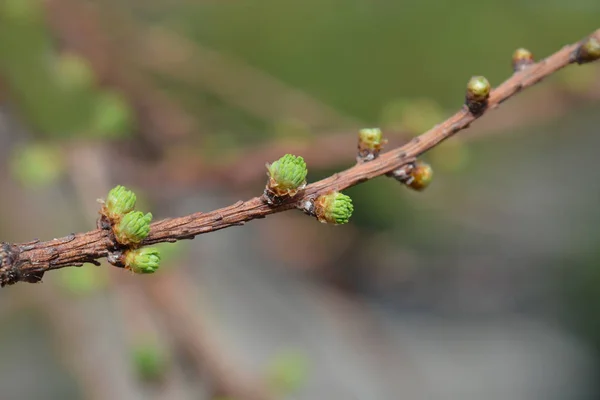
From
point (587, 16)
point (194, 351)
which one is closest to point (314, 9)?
point (587, 16)

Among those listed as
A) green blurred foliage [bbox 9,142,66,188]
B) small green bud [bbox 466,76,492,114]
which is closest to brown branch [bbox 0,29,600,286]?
small green bud [bbox 466,76,492,114]

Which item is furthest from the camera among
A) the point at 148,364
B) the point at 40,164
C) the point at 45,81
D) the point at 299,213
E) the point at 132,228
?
the point at 299,213

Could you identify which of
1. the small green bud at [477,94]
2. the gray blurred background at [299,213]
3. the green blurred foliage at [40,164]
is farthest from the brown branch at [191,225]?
the green blurred foliage at [40,164]

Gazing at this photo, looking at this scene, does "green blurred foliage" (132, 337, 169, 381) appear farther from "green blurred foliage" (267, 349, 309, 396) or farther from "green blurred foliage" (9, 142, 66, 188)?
"green blurred foliage" (9, 142, 66, 188)

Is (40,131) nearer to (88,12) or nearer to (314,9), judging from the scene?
(88,12)

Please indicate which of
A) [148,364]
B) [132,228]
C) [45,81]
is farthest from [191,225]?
[45,81]

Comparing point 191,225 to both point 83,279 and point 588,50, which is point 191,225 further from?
point 83,279
